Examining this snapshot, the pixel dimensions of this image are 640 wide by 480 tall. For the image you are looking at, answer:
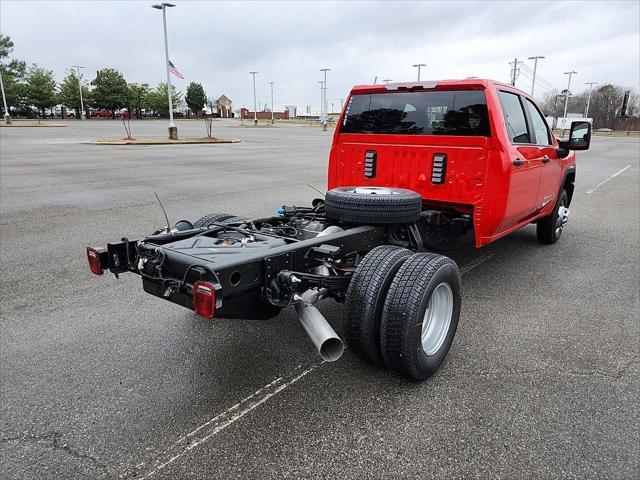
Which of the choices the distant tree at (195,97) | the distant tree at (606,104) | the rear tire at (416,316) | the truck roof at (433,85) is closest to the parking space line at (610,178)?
the truck roof at (433,85)

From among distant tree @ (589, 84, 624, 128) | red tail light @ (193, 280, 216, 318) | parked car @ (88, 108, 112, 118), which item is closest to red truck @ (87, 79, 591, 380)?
red tail light @ (193, 280, 216, 318)

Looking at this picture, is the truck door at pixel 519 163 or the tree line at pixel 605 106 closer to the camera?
the truck door at pixel 519 163

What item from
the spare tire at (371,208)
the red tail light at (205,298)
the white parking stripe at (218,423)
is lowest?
the white parking stripe at (218,423)

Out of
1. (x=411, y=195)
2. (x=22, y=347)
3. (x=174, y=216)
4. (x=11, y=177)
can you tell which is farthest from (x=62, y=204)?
(x=411, y=195)

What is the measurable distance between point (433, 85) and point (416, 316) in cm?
277

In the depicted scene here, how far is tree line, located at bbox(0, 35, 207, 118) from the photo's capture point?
70875 millimetres

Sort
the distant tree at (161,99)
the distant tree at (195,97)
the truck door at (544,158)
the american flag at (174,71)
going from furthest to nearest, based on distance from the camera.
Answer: the distant tree at (195,97), the distant tree at (161,99), the american flag at (174,71), the truck door at (544,158)

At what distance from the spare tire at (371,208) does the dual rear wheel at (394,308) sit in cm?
60

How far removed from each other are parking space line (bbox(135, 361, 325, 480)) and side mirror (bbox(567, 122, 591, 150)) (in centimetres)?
466

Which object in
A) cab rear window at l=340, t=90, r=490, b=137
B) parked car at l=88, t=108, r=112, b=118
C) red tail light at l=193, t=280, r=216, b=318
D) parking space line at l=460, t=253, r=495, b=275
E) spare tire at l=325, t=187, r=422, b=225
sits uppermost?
parked car at l=88, t=108, r=112, b=118

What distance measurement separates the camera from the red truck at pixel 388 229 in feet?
9.84

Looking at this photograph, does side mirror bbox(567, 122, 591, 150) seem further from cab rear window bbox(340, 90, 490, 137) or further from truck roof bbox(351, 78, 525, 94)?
cab rear window bbox(340, 90, 490, 137)

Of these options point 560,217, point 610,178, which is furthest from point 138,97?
point 560,217

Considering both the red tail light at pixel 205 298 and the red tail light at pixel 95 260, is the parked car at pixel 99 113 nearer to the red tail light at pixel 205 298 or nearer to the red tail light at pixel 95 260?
the red tail light at pixel 95 260
